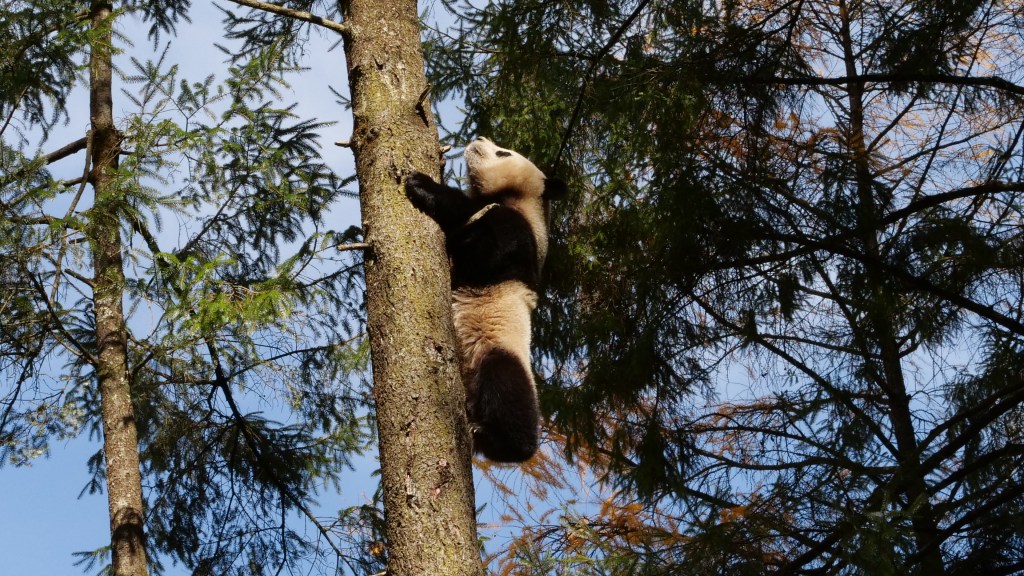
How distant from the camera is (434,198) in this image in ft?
12.7

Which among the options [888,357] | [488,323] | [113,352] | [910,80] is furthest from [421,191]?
[888,357]

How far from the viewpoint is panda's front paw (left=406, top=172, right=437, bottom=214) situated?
384 cm

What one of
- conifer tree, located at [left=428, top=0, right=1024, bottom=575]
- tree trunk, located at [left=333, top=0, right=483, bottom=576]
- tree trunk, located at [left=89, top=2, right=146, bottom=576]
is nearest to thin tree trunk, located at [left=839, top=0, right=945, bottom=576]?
conifer tree, located at [left=428, top=0, right=1024, bottom=575]

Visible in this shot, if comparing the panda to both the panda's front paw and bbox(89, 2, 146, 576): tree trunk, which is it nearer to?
the panda's front paw

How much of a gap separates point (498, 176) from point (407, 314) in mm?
2227

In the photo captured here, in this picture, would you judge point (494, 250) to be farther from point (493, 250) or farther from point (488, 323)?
point (488, 323)

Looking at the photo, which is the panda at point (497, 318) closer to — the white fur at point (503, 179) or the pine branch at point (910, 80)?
the white fur at point (503, 179)

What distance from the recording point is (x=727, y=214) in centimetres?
618

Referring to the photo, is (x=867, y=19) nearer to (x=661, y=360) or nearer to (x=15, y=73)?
(x=661, y=360)

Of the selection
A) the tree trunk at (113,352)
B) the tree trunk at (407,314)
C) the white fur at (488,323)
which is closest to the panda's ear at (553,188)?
the white fur at (488,323)

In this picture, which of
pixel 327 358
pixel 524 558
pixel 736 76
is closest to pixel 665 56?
pixel 736 76

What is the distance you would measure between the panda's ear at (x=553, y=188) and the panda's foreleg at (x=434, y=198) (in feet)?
5.75

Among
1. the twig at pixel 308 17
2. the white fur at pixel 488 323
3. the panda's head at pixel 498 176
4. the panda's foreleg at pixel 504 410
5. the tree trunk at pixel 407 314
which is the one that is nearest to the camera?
the tree trunk at pixel 407 314

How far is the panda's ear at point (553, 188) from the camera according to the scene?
5.79 metres
